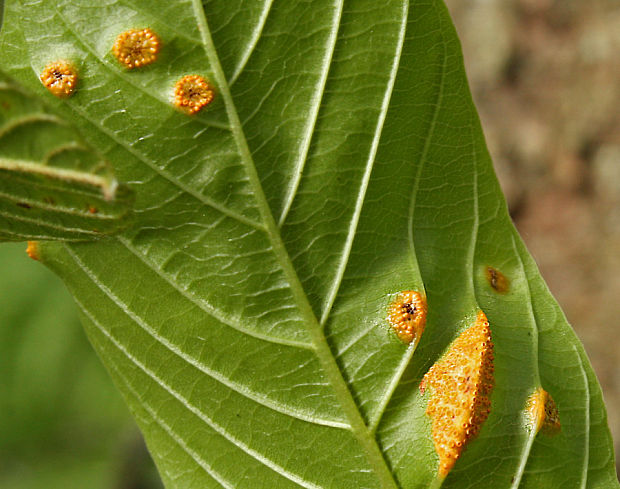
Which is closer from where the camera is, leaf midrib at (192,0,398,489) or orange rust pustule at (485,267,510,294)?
leaf midrib at (192,0,398,489)

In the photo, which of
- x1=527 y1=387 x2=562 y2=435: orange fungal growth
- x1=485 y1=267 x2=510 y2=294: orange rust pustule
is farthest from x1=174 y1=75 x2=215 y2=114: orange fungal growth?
x1=527 y1=387 x2=562 y2=435: orange fungal growth

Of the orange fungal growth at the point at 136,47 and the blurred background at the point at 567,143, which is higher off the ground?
the orange fungal growth at the point at 136,47

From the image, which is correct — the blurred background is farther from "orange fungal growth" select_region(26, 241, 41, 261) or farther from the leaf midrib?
"orange fungal growth" select_region(26, 241, 41, 261)

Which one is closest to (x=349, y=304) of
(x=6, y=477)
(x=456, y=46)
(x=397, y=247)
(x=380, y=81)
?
(x=397, y=247)

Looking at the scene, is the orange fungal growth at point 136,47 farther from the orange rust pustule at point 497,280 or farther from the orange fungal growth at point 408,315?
the orange rust pustule at point 497,280

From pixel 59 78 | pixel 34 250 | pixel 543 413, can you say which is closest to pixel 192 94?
pixel 59 78

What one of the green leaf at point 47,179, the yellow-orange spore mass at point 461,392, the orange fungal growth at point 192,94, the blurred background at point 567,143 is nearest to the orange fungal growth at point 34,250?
the green leaf at point 47,179
